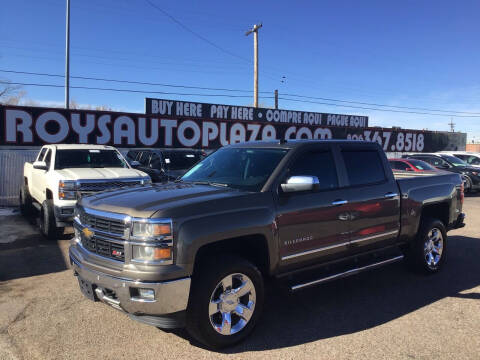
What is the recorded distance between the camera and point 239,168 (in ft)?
14.6

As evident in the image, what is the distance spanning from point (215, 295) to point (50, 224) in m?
5.16

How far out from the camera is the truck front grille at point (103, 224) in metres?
3.37

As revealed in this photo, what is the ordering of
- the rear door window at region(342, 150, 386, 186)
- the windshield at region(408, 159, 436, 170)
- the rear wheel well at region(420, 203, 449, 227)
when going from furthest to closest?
the windshield at region(408, 159, 436, 170), the rear wheel well at region(420, 203, 449, 227), the rear door window at region(342, 150, 386, 186)

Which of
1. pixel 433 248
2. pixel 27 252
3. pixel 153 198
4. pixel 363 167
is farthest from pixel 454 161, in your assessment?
pixel 153 198

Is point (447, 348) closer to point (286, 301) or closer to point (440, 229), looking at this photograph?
point (286, 301)

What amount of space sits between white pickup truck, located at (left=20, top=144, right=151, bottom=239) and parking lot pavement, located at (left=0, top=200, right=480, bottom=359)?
1618 millimetres

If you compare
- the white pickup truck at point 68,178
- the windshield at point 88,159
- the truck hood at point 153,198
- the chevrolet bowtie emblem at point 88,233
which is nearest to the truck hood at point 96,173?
the white pickup truck at point 68,178

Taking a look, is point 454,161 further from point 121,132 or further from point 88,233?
point 88,233

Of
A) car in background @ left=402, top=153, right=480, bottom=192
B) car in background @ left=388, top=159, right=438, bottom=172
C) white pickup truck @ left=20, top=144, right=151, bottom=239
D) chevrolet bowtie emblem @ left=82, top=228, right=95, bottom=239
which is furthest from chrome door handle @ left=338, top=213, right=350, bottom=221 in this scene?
car in background @ left=402, top=153, right=480, bottom=192

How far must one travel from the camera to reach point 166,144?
16297 millimetres

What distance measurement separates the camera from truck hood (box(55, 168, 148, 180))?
7531mm

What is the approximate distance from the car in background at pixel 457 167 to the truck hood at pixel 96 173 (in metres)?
12.5

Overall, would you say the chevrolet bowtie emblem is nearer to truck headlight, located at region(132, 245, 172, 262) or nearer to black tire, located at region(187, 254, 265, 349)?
truck headlight, located at region(132, 245, 172, 262)

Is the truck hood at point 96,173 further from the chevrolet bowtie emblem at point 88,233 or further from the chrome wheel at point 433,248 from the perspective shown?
the chrome wheel at point 433,248
